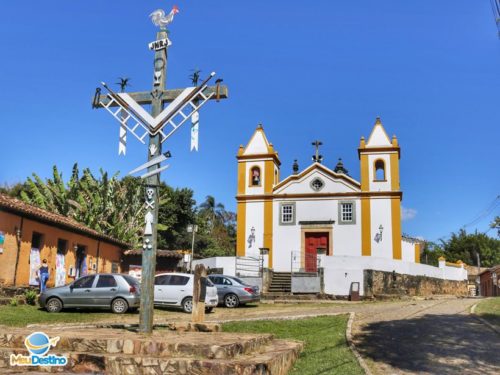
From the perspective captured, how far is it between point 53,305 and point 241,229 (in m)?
16.4

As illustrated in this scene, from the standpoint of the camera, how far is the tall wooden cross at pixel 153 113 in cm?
958

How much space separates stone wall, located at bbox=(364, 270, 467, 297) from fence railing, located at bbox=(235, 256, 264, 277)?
579 centimetres

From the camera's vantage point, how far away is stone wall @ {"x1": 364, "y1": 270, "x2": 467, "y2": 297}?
25.5 m

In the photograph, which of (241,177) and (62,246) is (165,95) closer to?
(62,246)

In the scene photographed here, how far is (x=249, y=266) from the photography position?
29.1 metres

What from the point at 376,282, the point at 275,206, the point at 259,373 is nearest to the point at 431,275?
the point at 376,282

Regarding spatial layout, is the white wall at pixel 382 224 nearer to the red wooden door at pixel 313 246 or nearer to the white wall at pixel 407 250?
the white wall at pixel 407 250

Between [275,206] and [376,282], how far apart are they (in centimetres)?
877

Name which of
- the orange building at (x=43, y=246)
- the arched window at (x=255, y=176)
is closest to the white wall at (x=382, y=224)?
the arched window at (x=255, y=176)

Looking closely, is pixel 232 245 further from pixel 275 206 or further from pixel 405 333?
pixel 405 333

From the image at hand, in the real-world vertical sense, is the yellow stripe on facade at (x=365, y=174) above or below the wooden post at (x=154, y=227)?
above

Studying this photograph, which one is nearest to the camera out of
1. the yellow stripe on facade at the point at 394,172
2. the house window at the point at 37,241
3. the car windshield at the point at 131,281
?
the car windshield at the point at 131,281

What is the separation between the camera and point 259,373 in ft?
23.3

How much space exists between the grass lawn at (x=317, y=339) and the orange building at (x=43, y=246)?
392 inches
